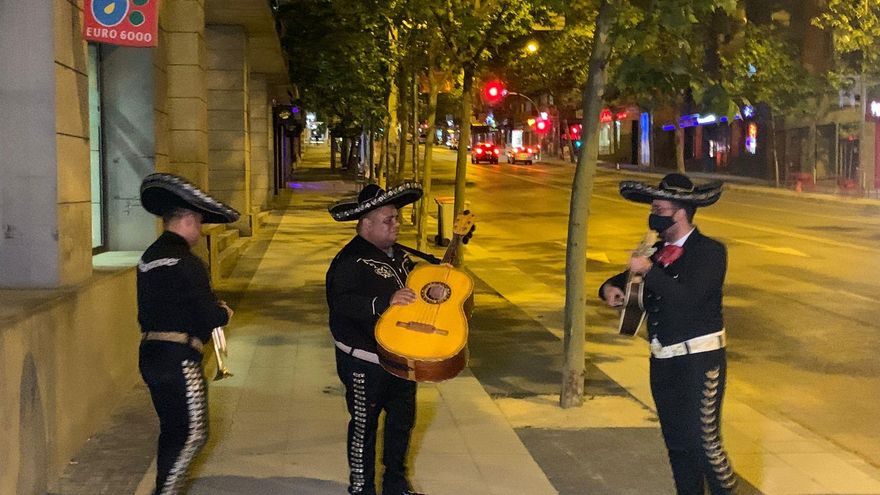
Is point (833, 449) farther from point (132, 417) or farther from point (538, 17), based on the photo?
point (538, 17)

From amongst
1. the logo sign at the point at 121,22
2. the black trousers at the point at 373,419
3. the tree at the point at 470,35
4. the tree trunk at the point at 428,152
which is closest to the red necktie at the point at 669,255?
the black trousers at the point at 373,419

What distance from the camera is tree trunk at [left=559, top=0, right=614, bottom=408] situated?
8.17m

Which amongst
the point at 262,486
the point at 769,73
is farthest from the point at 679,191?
the point at 769,73

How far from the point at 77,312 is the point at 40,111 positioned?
1337 millimetres

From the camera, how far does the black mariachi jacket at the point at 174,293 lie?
4.78 m

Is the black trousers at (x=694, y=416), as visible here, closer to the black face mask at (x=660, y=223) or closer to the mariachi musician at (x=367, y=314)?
the black face mask at (x=660, y=223)

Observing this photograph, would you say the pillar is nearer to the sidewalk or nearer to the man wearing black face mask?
the sidewalk

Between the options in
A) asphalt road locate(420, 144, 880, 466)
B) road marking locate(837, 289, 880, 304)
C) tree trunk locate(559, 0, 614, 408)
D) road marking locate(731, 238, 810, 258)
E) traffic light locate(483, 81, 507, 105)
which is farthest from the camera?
road marking locate(731, 238, 810, 258)

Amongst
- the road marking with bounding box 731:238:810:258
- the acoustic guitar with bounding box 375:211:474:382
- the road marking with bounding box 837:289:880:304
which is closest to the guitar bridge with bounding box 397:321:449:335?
the acoustic guitar with bounding box 375:211:474:382

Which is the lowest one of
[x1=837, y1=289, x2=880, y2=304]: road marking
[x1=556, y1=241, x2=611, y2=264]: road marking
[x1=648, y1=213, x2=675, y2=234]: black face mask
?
[x1=837, y1=289, x2=880, y2=304]: road marking

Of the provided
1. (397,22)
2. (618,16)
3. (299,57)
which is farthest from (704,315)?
(299,57)

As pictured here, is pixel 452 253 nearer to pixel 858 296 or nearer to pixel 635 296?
pixel 635 296

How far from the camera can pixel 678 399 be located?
4.91 meters

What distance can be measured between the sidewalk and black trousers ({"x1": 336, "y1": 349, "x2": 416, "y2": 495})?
51 cm
